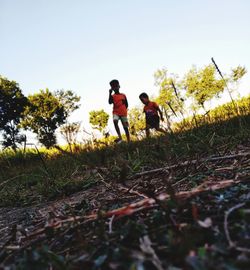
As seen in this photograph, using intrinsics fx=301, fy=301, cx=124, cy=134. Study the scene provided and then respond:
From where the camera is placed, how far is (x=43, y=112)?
59.9 m

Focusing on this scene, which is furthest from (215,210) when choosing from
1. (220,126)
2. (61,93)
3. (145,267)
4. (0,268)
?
(61,93)

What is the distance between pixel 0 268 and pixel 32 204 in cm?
195

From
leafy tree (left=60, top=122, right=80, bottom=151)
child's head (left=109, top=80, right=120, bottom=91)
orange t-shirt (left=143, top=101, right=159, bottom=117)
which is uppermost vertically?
child's head (left=109, top=80, right=120, bottom=91)

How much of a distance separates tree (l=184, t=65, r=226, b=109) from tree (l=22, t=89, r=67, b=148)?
98.0ft

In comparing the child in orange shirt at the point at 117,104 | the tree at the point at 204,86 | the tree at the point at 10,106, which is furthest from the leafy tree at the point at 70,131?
the tree at the point at 204,86

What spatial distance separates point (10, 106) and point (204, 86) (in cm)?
4123

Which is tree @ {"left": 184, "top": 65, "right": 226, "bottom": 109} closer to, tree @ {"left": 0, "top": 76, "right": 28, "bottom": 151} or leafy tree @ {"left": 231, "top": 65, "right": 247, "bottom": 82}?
leafy tree @ {"left": 231, "top": 65, "right": 247, "bottom": 82}

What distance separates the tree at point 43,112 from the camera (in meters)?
57.8

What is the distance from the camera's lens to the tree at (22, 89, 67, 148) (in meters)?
57.8

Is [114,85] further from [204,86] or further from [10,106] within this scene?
[204,86]

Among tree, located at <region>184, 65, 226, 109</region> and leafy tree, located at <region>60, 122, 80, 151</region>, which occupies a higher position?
tree, located at <region>184, 65, 226, 109</region>

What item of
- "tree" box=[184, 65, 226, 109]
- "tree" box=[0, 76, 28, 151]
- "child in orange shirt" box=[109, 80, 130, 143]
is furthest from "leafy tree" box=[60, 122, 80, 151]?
"tree" box=[184, 65, 226, 109]

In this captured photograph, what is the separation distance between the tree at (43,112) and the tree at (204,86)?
29.9m

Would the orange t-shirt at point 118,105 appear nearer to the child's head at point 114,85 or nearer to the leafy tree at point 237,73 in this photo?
the child's head at point 114,85
